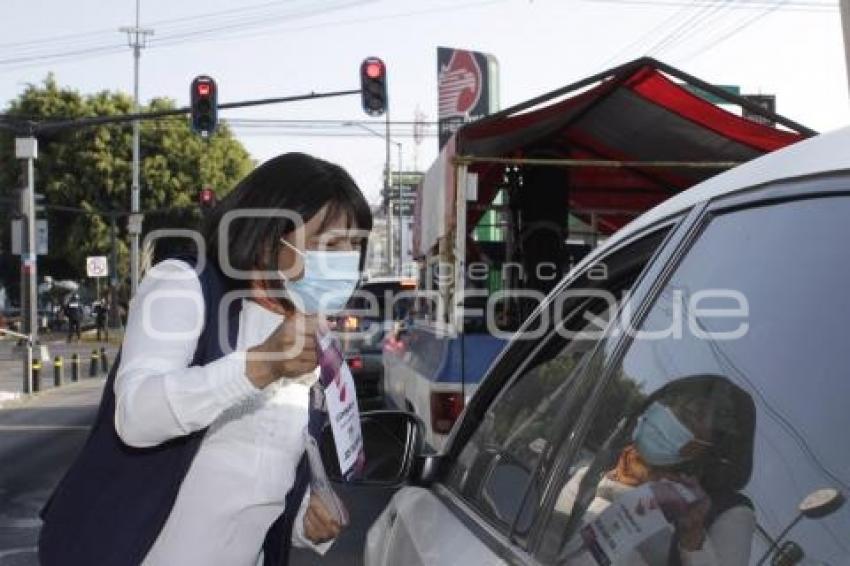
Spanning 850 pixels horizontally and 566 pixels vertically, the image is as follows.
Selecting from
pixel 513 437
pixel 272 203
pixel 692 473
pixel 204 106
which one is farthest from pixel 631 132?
pixel 204 106

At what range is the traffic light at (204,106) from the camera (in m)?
19.1

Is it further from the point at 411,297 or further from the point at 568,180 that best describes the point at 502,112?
the point at 411,297

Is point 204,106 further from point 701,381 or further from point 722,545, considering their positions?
point 722,545

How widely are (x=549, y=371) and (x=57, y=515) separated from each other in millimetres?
1024

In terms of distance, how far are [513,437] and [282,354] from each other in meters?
0.57

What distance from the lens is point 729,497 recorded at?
4.41 ft

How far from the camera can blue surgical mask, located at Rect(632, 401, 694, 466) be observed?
1517 mm

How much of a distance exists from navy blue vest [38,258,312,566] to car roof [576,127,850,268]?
0.97 m

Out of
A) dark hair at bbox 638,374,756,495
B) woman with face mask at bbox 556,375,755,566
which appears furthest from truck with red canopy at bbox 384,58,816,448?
dark hair at bbox 638,374,756,495

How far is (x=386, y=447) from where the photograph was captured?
2883 mm

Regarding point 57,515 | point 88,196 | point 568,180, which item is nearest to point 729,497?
point 57,515

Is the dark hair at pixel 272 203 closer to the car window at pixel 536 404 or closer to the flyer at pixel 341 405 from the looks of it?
the flyer at pixel 341 405

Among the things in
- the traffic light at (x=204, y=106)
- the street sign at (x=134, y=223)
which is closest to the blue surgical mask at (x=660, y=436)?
the traffic light at (x=204, y=106)

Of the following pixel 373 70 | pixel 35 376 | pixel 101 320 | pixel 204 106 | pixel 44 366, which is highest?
pixel 373 70
